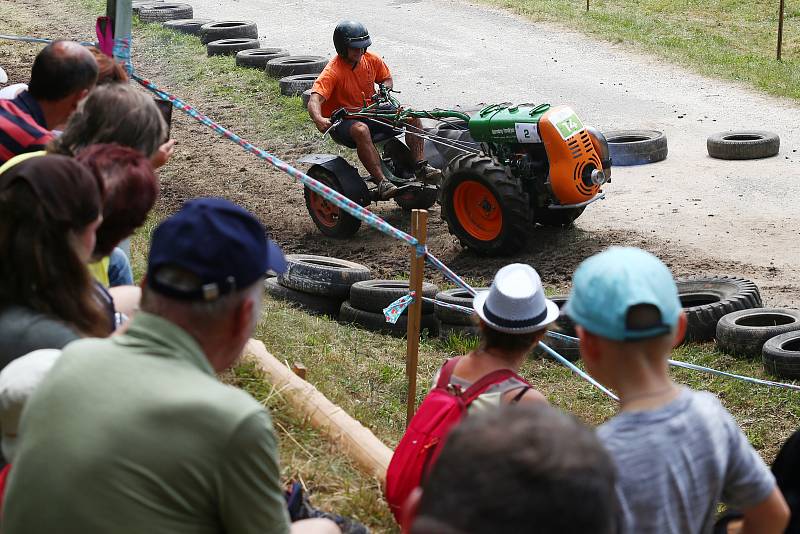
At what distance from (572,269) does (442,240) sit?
144 centimetres

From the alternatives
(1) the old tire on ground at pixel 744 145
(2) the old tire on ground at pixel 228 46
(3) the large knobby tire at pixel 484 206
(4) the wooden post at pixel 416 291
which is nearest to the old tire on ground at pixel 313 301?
(3) the large knobby tire at pixel 484 206

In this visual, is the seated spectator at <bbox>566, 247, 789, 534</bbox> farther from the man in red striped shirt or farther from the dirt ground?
the dirt ground

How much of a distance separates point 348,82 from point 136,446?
820 cm

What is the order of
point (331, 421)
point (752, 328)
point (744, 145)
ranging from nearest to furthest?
point (331, 421) → point (752, 328) → point (744, 145)

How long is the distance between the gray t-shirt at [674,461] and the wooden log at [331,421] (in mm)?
2229

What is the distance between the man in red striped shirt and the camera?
4.83 m

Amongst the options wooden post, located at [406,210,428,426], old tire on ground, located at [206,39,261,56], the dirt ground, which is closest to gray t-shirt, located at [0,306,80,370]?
wooden post, located at [406,210,428,426]

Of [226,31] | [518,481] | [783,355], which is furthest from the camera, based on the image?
[226,31]

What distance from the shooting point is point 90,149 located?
3.73 metres

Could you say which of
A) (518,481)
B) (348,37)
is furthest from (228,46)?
(518,481)

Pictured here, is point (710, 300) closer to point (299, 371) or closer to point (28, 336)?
point (299, 371)

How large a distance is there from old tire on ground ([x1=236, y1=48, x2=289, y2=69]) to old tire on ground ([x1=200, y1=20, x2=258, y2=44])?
4.86ft

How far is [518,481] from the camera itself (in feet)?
5.26

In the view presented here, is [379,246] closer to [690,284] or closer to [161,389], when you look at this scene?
[690,284]
